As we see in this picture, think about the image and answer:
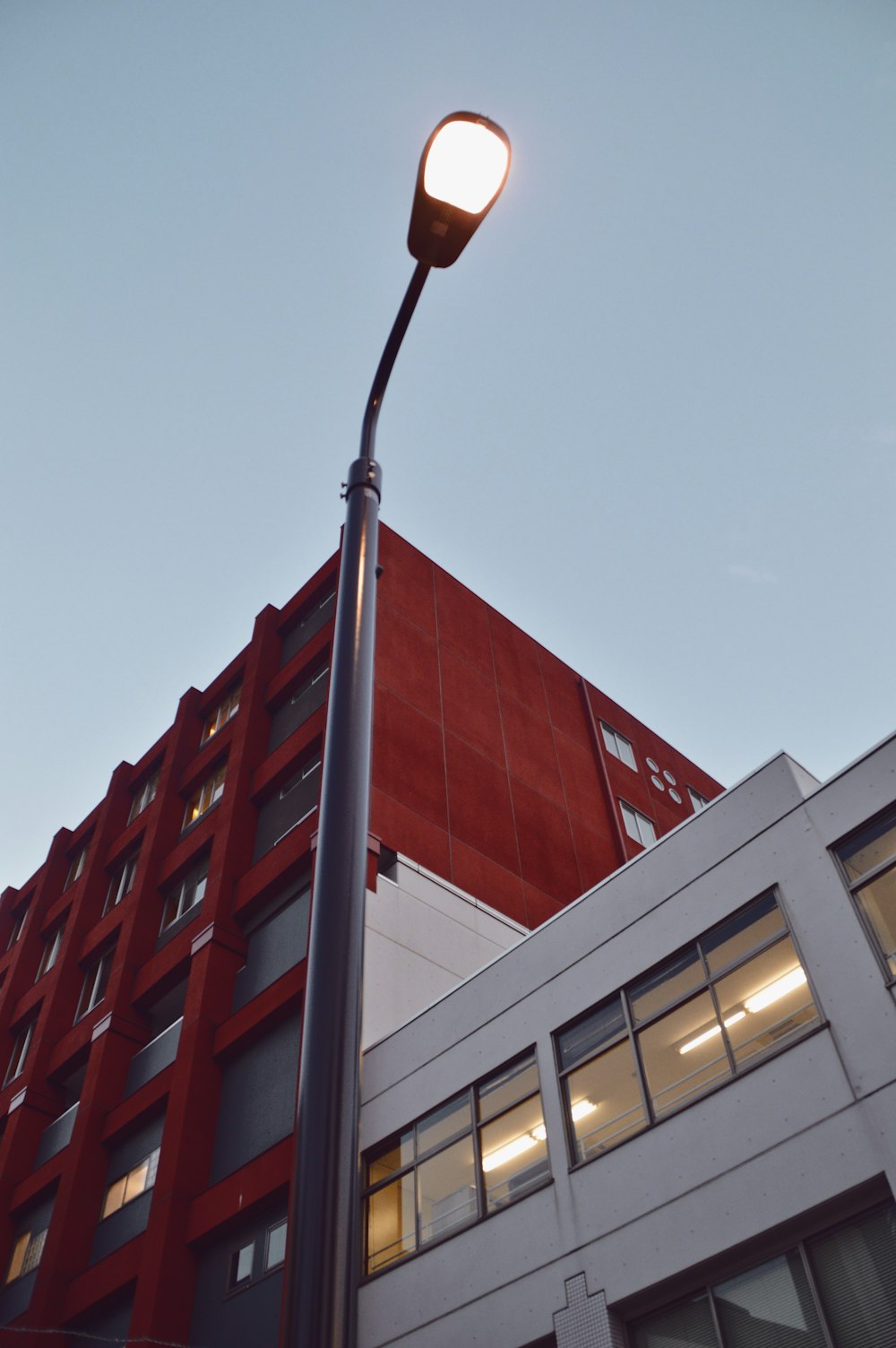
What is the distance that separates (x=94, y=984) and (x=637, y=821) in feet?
64.5

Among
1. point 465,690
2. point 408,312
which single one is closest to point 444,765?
point 465,690

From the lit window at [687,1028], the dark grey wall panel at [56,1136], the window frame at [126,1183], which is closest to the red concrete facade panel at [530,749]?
the window frame at [126,1183]

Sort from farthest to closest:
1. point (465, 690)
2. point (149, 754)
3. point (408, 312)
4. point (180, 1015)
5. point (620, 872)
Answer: point (149, 754)
point (465, 690)
point (180, 1015)
point (620, 872)
point (408, 312)

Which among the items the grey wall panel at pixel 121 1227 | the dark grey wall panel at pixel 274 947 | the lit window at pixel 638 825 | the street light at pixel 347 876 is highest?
the lit window at pixel 638 825

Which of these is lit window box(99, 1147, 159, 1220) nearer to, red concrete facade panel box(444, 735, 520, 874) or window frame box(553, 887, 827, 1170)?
red concrete facade panel box(444, 735, 520, 874)

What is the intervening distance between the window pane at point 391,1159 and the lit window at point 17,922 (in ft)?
90.0

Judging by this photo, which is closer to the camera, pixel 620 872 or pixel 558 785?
pixel 620 872

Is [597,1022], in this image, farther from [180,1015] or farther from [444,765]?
[180,1015]

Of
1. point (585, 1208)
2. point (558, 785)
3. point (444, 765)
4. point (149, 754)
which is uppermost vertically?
point (149, 754)

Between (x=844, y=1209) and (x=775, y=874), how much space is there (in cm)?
440

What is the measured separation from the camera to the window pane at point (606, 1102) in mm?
15125

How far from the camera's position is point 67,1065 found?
3031 centimetres

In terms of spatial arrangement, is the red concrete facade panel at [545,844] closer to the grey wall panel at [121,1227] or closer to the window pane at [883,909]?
the grey wall panel at [121,1227]

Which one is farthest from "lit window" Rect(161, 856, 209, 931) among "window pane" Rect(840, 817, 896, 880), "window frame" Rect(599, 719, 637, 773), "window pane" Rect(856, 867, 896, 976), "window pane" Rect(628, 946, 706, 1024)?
"window pane" Rect(856, 867, 896, 976)
